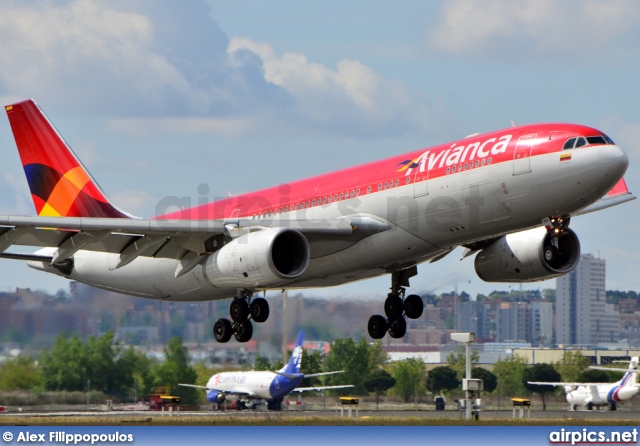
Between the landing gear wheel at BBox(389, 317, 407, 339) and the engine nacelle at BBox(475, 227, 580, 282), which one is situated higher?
the engine nacelle at BBox(475, 227, 580, 282)

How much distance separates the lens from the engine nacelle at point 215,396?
237 ft

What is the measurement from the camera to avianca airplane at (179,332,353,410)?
68.8m

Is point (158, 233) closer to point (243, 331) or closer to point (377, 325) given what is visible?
point (243, 331)

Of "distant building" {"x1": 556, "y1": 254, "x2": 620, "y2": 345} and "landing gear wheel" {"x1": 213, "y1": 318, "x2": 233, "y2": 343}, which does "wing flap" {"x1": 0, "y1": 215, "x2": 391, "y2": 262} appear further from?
"distant building" {"x1": 556, "y1": 254, "x2": 620, "y2": 345}

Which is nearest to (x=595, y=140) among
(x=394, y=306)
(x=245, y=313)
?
(x=394, y=306)

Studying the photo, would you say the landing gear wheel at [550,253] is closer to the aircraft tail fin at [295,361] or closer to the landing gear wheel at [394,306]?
the landing gear wheel at [394,306]

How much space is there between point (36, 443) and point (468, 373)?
79.7ft

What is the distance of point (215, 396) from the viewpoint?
7281 centimetres

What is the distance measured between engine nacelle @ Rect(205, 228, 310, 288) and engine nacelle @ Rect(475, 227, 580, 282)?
7303 millimetres

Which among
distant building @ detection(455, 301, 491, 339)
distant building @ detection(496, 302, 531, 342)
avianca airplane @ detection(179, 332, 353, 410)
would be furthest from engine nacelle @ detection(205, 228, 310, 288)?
distant building @ detection(496, 302, 531, 342)

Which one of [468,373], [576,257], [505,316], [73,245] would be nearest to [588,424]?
[468,373]

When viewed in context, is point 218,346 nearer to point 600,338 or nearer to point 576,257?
point 576,257

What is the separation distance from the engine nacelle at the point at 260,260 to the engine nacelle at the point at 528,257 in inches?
288

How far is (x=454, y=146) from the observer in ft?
118
